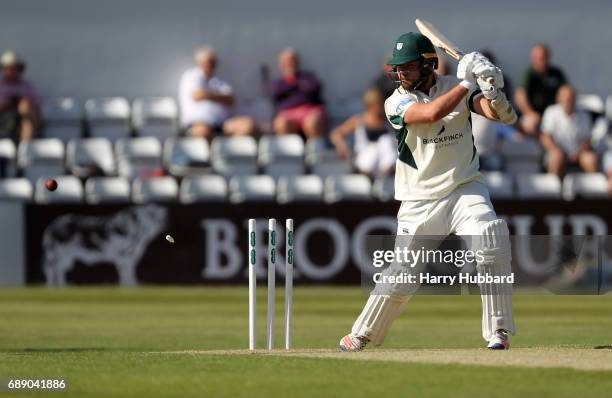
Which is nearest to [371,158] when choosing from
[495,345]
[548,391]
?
[495,345]

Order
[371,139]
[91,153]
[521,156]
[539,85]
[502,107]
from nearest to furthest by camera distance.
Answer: [502,107] → [371,139] → [91,153] → [521,156] → [539,85]

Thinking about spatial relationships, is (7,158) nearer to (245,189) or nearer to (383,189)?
(245,189)

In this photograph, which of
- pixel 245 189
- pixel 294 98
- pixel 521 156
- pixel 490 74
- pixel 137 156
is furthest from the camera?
pixel 294 98

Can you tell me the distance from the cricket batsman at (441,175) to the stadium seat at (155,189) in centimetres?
880

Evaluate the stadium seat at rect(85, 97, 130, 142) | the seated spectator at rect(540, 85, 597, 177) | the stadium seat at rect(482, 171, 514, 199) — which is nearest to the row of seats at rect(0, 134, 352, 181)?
the stadium seat at rect(85, 97, 130, 142)

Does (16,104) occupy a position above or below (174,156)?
above

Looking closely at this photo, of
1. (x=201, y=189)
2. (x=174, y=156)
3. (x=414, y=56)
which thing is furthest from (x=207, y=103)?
(x=414, y=56)

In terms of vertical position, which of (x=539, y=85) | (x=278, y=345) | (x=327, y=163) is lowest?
(x=278, y=345)

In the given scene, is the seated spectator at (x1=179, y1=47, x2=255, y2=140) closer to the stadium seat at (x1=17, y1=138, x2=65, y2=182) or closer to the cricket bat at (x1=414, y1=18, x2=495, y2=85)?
the stadium seat at (x1=17, y1=138, x2=65, y2=182)

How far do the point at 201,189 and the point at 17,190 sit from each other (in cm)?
231

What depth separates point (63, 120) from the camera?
18766 millimetres

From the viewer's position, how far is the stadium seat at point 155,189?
1714 centimetres

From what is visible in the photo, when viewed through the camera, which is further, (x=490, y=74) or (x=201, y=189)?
(x=201, y=189)

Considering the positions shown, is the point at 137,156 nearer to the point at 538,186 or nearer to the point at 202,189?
the point at 202,189
